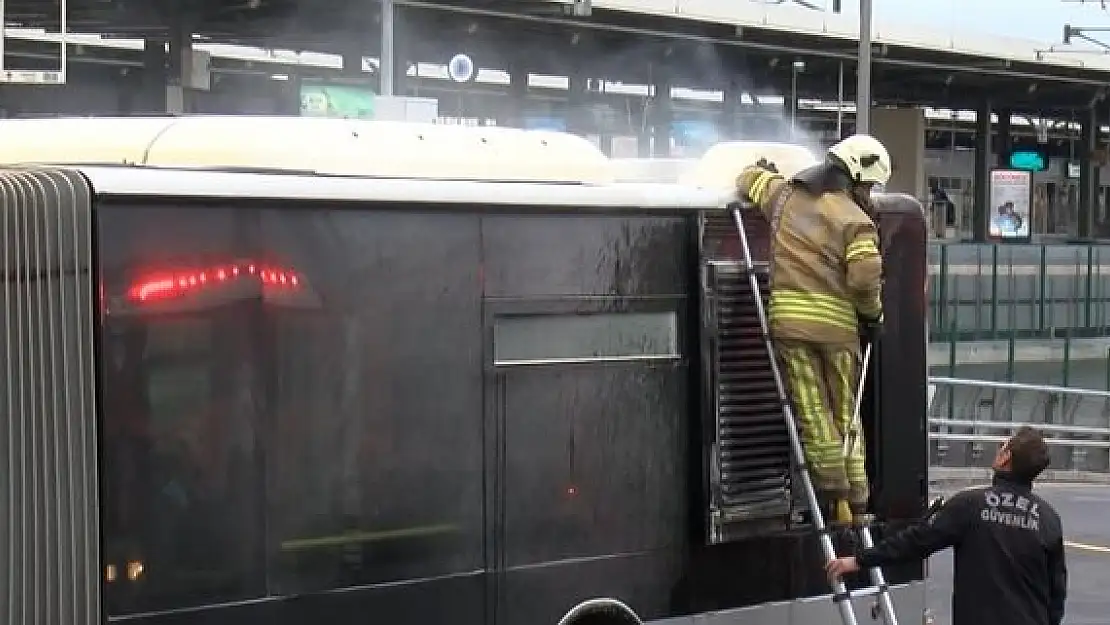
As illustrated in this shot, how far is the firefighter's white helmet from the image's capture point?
6.51m

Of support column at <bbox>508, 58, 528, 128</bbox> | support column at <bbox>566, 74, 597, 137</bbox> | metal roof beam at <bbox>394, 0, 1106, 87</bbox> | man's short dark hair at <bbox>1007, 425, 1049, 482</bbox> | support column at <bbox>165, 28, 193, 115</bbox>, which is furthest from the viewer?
support column at <bbox>566, 74, 597, 137</bbox>

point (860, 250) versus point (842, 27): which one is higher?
point (842, 27)

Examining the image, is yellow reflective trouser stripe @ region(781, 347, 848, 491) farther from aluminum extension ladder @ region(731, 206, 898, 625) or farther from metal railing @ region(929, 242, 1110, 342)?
metal railing @ region(929, 242, 1110, 342)

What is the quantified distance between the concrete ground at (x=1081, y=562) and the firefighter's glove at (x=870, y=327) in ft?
16.3

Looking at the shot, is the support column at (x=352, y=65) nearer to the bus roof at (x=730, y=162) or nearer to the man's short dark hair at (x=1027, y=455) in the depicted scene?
the bus roof at (x=730, y=162)

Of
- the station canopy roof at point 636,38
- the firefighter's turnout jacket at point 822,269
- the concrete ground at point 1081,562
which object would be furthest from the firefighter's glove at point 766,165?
the station canopy roof at point 636,38

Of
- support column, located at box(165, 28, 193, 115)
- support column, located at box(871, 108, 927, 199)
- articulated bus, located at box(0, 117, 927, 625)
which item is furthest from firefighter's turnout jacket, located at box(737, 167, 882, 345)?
support column, located at box(871, 108, 927, 199)

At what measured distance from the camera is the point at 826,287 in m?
6.36

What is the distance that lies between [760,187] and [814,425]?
1.00 metres

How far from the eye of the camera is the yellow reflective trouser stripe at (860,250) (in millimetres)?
6309

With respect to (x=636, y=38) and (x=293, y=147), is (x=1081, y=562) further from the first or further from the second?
(x=636, y=38)

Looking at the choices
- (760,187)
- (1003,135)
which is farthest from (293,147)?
(1003,135)

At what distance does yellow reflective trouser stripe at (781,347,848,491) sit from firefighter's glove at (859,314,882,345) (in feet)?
0.93

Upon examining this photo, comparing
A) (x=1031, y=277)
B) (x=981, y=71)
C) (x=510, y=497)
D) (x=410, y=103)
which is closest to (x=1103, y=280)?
(x=1031, y=277)
